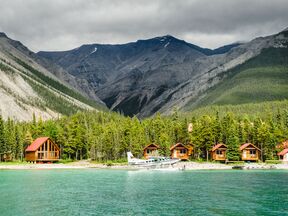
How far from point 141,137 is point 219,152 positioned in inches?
1066

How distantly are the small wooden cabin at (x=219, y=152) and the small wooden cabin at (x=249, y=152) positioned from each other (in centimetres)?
568

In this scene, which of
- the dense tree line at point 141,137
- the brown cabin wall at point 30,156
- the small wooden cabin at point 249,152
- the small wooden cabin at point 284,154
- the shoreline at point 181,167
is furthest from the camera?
the brown cabin wall at point 30,156

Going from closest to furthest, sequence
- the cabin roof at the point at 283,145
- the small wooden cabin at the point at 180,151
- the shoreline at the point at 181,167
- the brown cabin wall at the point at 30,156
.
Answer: the shoreline at the point at 181,167 → the cabin roof at the point at 283,145 → the small wooden cabin at the point at 180,151 → the brown cabin wall at the point at 30,156

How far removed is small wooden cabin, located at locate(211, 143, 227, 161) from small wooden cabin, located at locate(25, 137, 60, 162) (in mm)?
54536

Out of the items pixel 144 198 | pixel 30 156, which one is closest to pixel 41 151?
pixel 30 156

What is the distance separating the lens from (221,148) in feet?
446

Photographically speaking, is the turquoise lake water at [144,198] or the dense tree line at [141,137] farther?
the dense tree line at [141,137]

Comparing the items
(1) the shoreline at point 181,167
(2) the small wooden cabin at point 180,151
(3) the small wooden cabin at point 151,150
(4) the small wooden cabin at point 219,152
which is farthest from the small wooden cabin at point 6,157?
(4) the small wooden cabin at point 219,152

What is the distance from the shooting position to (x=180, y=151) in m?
146

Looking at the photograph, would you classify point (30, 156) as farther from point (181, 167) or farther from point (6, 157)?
point (181, 167)

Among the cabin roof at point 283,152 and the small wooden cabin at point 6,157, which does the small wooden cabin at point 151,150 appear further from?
the small wooden cabin at point 6,157

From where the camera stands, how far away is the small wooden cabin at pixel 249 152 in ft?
445

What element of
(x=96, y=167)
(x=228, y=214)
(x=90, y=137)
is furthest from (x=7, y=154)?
(x=228, y=214)

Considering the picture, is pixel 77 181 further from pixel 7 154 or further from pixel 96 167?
pixel 7 154
